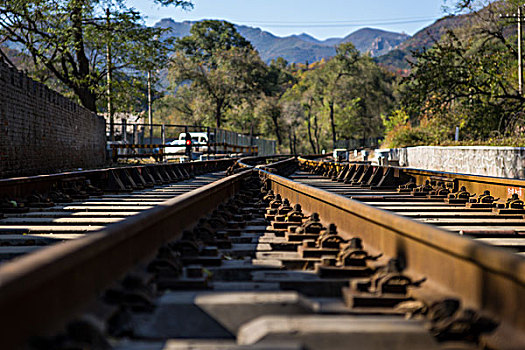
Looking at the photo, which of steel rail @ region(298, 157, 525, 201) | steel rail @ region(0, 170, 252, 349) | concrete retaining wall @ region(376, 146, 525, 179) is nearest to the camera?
steel rail @ region(0, 170, 252, 349)


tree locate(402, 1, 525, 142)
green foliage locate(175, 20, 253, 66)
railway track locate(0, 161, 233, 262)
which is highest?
green foliage locate(175, 20, 253, 66)

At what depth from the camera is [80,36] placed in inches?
1173

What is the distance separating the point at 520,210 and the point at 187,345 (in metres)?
6.00

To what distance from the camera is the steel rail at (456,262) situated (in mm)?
2252

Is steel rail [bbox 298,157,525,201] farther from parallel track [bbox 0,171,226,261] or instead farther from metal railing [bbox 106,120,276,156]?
metal railing [bbox 106,120,276,156]

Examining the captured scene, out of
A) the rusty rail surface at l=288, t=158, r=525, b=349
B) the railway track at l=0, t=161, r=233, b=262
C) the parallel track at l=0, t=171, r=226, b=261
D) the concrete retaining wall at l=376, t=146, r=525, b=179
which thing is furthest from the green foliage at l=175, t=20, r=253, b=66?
the rusty rail surface at l=288, t=158, r=525, b=349

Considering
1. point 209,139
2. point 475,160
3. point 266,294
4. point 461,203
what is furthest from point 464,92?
point 266,294

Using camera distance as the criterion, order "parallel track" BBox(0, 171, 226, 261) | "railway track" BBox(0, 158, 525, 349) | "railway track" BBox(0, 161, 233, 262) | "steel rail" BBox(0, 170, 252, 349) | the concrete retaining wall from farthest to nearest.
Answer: the concrete retaining wall < "railway track" BBox(0, 161, 233, 262) < "parallel track" BBox(0, 171, 226, 261) < "railway track" BBox(0, 158, 525, 349) < "steel rail" BBox(0, 170, 252, 349)

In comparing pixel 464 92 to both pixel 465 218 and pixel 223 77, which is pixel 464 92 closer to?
pixel 465 218

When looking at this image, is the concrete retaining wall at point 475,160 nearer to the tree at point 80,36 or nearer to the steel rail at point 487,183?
the steel rail at point 487,183

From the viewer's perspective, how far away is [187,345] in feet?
7.11

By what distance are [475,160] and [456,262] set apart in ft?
49.5

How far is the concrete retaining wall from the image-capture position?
560 inches

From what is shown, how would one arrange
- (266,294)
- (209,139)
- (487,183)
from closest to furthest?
(266,294) < (487,183) < (209,139)
